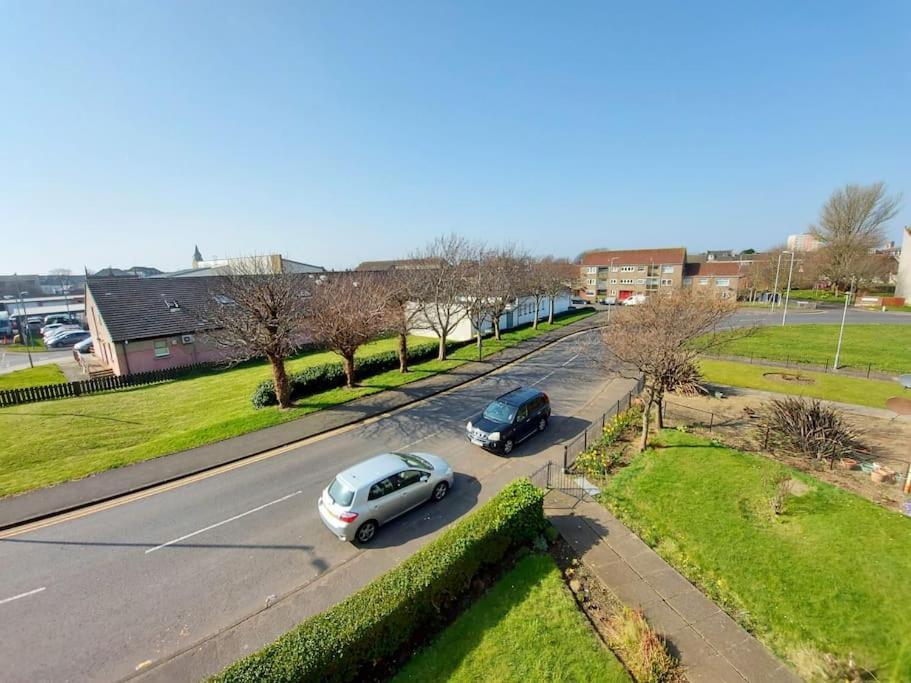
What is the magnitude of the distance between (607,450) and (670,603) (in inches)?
270

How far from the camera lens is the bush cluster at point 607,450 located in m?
13.0

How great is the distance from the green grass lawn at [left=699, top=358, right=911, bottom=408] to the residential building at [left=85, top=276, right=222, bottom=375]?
34857 mm

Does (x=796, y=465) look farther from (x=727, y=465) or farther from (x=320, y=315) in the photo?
(x=320, y=315)

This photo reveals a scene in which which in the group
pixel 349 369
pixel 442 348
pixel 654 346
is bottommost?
pixel 442 348

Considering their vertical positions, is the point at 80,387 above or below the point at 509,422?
below

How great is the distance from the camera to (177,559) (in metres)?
9.37

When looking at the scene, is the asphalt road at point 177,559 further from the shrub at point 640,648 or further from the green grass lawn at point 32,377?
the green grass lawn at point 32,377

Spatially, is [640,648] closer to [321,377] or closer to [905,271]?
[321,377]

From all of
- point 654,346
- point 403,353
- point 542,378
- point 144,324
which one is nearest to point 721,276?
point 542,378

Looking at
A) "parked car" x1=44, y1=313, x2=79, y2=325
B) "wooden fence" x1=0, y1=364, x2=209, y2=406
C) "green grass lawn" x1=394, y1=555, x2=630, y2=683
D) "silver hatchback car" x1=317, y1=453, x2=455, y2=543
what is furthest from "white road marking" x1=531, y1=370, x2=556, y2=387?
"parked car" x1=44, y1=313, x2=79, y2=325

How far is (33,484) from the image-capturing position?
12188 mm

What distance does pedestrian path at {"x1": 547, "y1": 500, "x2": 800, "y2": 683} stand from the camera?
6.42 m

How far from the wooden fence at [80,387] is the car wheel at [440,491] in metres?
22.6

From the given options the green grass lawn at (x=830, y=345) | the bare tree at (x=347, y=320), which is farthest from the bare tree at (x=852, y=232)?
the bare tree at (x=347, y=320)
